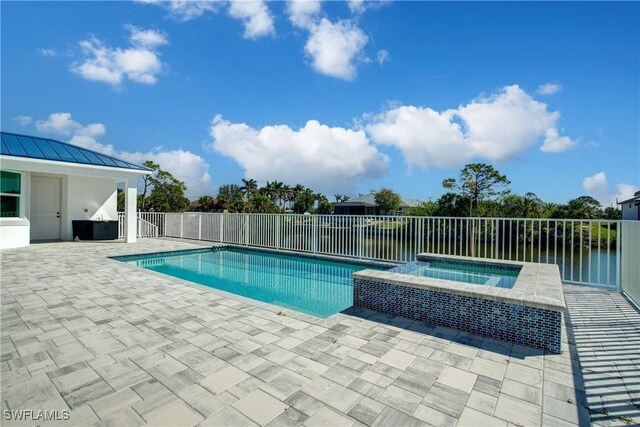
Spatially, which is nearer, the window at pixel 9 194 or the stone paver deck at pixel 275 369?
the stone paver deck at pixel 275 369

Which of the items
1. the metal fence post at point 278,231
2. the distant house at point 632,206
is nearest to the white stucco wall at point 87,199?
the metal fence post at point 278,231

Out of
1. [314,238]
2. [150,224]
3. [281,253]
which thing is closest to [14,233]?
[150,224]

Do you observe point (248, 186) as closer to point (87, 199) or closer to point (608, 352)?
point (87, 199)

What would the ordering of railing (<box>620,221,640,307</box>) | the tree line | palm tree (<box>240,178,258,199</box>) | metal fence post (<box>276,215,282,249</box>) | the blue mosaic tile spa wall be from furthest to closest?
palm tree (<box>240,178,258,199</box>)
the tree line
metal fence post (<box>276,215,282,249</box>)
railing (<box>620,221,640,307</box>)
the blue mosaic tile spa wall

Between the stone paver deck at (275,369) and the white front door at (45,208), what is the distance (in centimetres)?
915

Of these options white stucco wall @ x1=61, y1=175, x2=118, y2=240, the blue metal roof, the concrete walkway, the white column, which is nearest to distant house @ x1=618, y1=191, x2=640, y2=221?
the concrete walkway

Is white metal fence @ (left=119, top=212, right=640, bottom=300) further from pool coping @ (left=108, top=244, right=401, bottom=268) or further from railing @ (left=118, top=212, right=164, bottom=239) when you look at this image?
railing @ (left=118, top=212, right=164, bottom=239)

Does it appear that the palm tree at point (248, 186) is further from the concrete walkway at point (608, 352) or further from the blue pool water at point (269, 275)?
the concrete walkway at point (608, 352)

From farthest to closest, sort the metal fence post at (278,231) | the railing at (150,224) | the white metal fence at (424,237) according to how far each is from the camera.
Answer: the railing at (150,224) < the metal fence post at (278,231) < the white metal fence at (424,237)

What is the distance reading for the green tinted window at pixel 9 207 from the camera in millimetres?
9250

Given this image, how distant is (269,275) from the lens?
288 inches

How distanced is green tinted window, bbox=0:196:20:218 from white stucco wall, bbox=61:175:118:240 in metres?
1.76

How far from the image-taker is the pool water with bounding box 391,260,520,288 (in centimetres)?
396

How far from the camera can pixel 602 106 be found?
10375 millimetres
